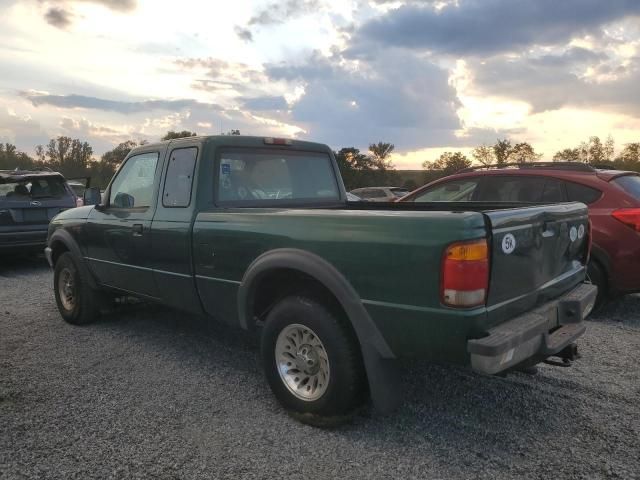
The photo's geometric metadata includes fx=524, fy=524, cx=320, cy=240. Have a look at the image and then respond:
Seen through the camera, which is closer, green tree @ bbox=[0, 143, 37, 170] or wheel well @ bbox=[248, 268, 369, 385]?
wheel well @ bbox=[248, 268, 369, 385]

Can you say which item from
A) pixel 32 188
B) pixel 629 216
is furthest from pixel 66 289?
pixel 629 216

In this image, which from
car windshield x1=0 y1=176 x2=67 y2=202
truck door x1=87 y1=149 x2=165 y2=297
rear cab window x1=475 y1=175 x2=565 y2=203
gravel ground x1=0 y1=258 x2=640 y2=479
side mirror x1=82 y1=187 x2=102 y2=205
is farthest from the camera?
car windshield x1=0 y1=176 x2=67 y2=202

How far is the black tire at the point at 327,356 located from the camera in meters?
3.01

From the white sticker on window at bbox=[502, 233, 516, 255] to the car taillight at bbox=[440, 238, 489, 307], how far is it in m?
0.17

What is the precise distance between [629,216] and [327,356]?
12.9ft

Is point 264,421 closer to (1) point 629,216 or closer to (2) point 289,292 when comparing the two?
(2) point 289,292

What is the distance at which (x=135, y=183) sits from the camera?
480cm

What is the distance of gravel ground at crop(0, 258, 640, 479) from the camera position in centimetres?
279

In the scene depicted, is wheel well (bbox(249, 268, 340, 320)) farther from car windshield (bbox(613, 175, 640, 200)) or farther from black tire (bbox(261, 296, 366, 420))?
car windshield (bbox(613, 175, 640, 200))

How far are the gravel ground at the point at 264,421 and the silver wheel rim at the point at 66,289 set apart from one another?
2.65 feet

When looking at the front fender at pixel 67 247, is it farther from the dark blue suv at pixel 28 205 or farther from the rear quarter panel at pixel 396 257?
the dark blue suv at pixel 28 205

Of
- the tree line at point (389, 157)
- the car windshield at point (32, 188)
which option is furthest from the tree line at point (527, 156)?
the car windshield at point (32, 188)

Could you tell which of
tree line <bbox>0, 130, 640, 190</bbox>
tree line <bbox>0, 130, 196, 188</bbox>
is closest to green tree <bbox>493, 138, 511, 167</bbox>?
tree line <bbox>0, 130, 640, 190</bbox>

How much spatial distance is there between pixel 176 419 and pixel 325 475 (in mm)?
1137
